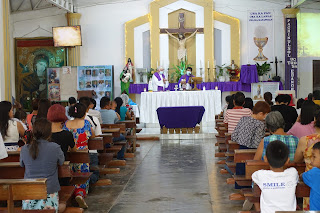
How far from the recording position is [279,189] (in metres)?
3.57

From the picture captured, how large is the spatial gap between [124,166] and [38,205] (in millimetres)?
3667

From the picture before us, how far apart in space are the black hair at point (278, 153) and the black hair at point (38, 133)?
1.85 meters

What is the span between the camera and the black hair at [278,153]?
11.7 feet

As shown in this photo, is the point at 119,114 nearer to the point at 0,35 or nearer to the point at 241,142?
the point at 0,35

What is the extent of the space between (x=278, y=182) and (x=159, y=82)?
11.1 metres

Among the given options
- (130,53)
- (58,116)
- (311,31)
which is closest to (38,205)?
(58,116)

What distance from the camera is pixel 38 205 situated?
427cm

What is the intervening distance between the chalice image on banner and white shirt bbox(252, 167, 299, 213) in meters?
13.1

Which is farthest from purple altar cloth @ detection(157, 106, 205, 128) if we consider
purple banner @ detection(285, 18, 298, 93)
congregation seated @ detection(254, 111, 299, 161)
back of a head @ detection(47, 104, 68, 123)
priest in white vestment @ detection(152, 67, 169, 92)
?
congregation seated @ detection(254, 111, 299, 161)

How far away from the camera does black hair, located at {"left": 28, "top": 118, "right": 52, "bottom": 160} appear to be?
13.4 ft

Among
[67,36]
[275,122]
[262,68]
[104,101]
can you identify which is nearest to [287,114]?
[275,122]

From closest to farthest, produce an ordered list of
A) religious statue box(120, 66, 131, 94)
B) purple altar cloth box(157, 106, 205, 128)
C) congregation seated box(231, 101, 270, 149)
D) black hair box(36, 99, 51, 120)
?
congregation seated box(231, 101, 270, 149)
black hair box(36, 99, 51, 120)
purple altar cloth box(157, 106, 205, 128)
religious statue box(120, 66, 131, 94)

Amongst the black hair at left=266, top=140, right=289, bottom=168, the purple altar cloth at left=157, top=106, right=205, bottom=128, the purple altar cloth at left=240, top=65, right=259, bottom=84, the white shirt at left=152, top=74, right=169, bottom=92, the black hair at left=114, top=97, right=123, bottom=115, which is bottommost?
the purple altar cloth at left=157, top=106, right=205, bottom=128

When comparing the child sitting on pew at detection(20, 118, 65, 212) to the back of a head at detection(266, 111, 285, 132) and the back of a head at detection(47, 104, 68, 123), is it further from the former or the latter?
the back of a head at detection(266, 111, 285, 132)
